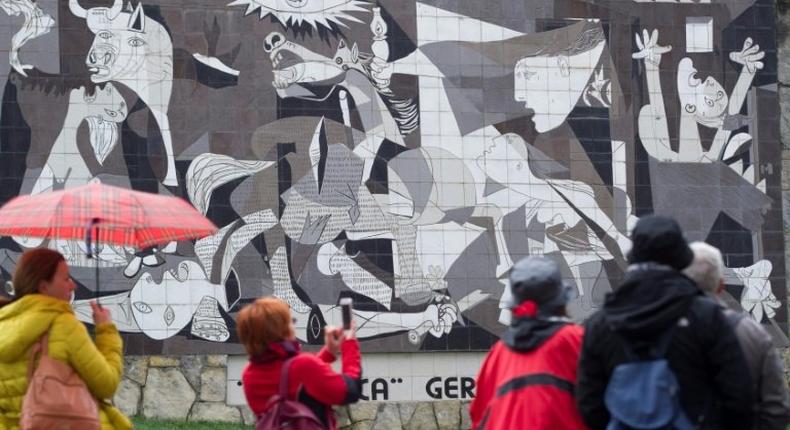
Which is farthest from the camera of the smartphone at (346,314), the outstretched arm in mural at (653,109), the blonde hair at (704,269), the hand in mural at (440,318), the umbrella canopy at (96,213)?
the outstretched arm in mural at (653,109)

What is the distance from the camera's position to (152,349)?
50.1 feet

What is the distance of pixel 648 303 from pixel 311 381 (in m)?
1.80

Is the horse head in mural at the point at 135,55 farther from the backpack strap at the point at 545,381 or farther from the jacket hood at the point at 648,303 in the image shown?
the jacket hood at the point at 648,303

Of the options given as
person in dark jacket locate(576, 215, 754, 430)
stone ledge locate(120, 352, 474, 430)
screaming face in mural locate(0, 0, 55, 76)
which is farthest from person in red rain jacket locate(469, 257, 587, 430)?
screaming face in mural locate(0, 0, 55, 76)

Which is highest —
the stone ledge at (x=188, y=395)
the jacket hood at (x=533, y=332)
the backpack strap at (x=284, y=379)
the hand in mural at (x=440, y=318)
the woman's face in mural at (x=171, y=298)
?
the jacket hood at (x=533, y=332)

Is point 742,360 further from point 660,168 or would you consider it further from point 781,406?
point 660,168

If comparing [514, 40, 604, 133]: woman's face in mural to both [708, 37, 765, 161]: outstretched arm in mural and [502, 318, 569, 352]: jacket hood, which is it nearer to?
[708, 37, 765, 161]: outstretched arm in mural

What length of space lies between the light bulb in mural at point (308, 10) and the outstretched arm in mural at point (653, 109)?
326 cm

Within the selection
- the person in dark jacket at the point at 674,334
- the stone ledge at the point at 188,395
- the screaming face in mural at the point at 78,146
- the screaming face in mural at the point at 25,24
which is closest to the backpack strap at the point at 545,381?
the person in dark jacket at the point at 674,334

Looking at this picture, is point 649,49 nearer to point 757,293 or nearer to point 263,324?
point 757,293

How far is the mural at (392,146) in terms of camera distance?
604 inches

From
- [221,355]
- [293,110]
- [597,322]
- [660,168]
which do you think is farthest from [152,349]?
[597,322]

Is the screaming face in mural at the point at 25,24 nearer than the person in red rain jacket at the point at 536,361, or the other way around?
the person in red rain jacket at the point at 536,361

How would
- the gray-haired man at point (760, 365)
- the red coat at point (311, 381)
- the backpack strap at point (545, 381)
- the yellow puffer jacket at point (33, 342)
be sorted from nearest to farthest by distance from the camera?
1. the gray-haired man at point (760, 365)
2. the backpack strap at point (545, 381)
3. the red coat at point (311, 381)
4. the yellow puffer jacket at point (33, 342)
